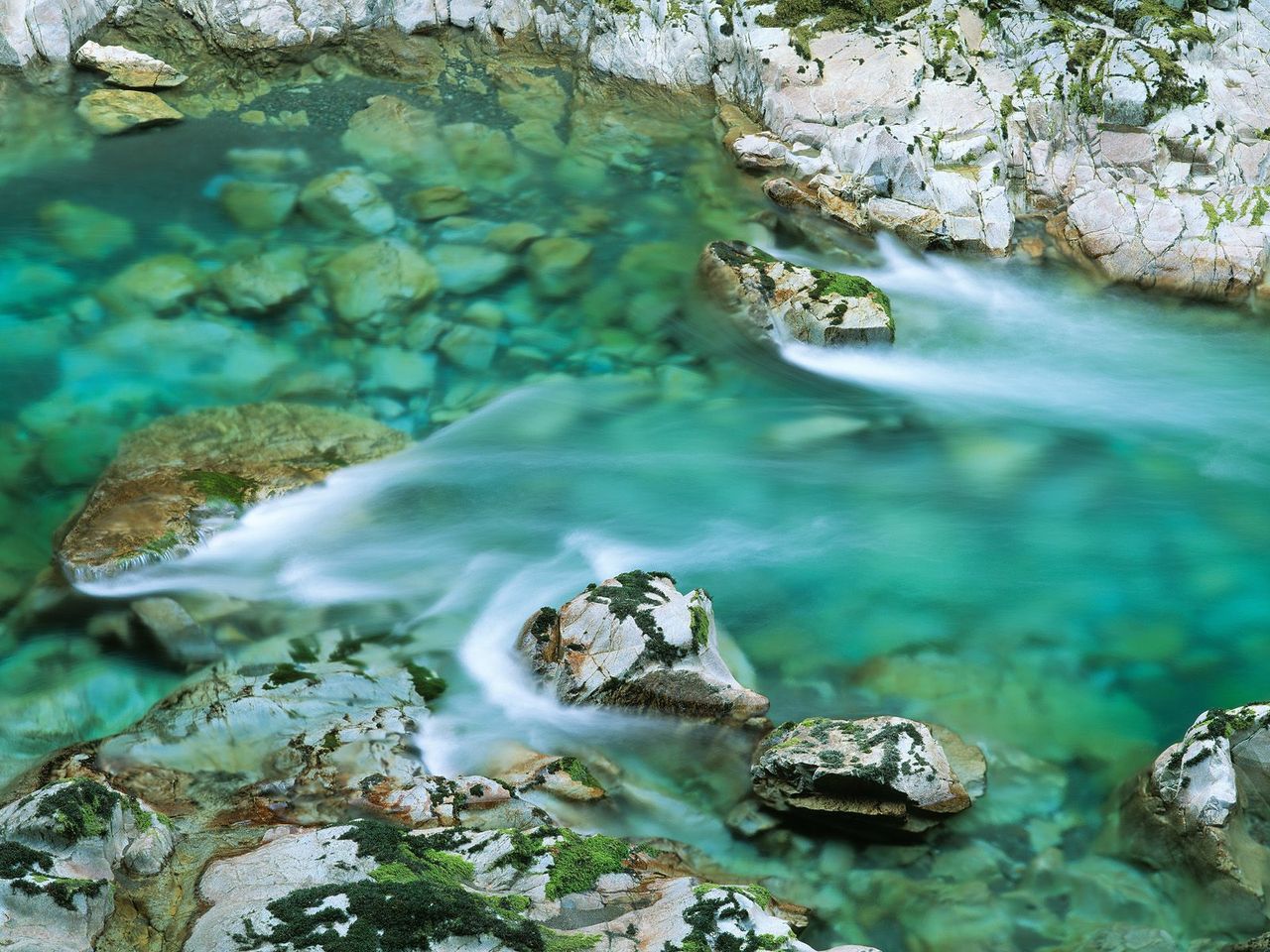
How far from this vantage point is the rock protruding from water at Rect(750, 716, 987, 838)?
5.46m

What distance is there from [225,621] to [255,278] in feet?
13.4

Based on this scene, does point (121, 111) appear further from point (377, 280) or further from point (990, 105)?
point (990, 105)

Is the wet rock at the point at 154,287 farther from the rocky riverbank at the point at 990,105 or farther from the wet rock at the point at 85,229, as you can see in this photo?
the rocky riverbank at the point at 990,105

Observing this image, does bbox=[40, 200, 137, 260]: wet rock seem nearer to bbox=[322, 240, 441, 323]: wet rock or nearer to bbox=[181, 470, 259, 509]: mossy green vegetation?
bbox=[322, 240, 441, 323]: wet rock

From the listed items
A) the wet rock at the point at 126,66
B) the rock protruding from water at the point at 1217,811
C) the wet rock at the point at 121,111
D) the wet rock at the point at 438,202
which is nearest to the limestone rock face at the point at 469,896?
the rock protruding from water at the point at 1217,811

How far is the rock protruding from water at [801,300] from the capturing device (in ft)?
30.7

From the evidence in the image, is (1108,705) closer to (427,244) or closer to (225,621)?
(225,621)

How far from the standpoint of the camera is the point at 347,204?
10.7 meters

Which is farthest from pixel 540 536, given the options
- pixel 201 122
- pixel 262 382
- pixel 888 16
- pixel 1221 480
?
pixel 888 16

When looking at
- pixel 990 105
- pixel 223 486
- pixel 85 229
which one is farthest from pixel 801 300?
pixel 85 229

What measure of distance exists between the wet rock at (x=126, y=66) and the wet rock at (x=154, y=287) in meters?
3.32

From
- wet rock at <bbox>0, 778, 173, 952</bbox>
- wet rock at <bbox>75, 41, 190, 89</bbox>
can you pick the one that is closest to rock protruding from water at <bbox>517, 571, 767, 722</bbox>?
wet rock at <bbox>0, 778, 173, 952</bbox>

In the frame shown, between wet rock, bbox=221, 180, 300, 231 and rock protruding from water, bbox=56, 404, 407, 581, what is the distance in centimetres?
273

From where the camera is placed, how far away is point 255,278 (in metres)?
9.66
